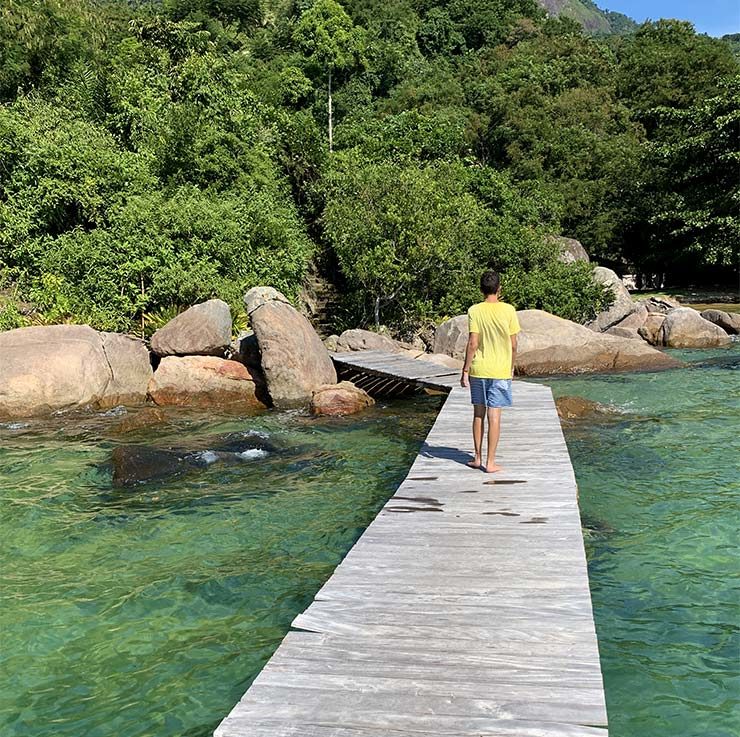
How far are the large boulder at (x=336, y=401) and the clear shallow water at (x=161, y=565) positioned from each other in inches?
42.6

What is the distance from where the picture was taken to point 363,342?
18.2 metres

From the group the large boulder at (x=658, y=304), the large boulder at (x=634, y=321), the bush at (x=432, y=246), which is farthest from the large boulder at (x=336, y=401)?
the large boulder at (x=658, y=304)

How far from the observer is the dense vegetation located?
18.1 metres

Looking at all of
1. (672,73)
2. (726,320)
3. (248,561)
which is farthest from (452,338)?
(672,73)

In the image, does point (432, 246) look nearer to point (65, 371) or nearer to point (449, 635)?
point (65, 371)

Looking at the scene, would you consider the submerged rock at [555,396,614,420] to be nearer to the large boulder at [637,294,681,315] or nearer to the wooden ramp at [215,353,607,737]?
the wooden ramp at [215,353,607,737]

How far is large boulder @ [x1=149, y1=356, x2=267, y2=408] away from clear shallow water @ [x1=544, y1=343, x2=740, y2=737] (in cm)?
633

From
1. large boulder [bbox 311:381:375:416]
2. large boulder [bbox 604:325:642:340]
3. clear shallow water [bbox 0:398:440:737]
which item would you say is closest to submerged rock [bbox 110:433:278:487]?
clear shallow water [bbox 0:398:440:737]

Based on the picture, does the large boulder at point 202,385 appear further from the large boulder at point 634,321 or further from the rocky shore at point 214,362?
the large boulder at point 634,321

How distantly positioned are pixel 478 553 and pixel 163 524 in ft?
12.8

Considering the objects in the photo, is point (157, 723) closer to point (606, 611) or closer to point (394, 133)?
point (606, 611)

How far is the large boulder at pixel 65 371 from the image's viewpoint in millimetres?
13234

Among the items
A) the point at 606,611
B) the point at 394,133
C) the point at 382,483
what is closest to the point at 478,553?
the point at 606,611

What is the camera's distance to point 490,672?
397 centimetres
